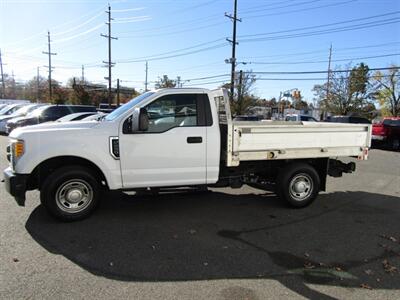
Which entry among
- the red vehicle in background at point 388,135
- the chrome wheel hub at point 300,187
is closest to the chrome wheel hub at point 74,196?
the chrome wheel hub at point 300,187

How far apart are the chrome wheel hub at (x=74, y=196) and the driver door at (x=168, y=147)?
62 cm

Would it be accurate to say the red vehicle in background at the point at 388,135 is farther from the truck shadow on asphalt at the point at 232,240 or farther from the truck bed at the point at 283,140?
the truck bed at the point at 283,140

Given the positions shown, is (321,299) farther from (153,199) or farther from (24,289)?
(153,199)

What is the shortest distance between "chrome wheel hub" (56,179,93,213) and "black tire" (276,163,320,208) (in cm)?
341

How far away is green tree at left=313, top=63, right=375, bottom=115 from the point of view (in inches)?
2030

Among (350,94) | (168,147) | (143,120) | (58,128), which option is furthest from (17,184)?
(350,94)

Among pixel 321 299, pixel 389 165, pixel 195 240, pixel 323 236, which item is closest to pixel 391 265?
pixel 323 236

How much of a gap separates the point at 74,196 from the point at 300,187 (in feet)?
13.2

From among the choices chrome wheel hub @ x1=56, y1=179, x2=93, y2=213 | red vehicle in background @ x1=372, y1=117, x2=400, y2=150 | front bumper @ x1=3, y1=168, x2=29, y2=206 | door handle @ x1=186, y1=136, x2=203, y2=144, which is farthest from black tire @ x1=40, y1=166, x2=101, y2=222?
red vehicle in background @ x1=372, y1=117, x2=400, y2=150

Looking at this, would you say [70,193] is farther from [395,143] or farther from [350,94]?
[350,94]

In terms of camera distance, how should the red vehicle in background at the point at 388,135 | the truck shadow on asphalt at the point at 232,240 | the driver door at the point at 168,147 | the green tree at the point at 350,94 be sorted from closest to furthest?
the truck shadow on asphalt at the point at 232,240
the driver door at the point at 168,147
the red vehicle in background at the point at 388,135
the green tree at the point at 350,94

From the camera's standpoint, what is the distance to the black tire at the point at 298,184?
6.62m

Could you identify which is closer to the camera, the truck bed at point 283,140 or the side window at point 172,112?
the side window at point 172,112

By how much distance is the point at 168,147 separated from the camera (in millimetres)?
5672
